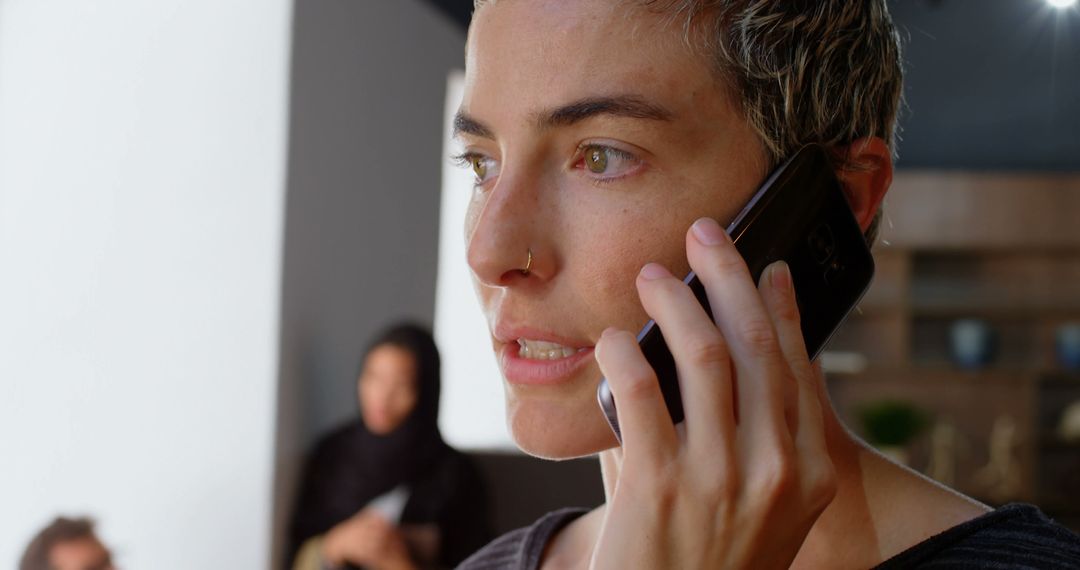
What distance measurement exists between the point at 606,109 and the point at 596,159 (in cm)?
3

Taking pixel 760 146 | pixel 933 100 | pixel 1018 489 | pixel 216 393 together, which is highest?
pixel 933 100

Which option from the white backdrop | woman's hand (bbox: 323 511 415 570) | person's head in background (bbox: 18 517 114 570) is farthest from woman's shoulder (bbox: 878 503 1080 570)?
the white backdrop

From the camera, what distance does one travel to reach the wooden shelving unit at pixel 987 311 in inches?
210

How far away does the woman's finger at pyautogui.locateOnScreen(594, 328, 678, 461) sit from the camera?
560 mm

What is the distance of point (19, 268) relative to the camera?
2.81 metres

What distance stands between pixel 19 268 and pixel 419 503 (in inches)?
48.9

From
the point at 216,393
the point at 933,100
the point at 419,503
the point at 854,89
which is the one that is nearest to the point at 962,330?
the point at 933,100

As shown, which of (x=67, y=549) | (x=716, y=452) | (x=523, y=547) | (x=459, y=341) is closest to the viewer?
(x=716, y=452)

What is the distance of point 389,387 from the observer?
3287 mm

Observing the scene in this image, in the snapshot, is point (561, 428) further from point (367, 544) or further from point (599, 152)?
point (367, 544)

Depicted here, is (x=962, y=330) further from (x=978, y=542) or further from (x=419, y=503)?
(x=978, y=542)

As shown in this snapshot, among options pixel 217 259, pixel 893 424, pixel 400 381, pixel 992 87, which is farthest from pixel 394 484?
pixel 992 87

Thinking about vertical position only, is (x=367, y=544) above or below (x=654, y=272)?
below

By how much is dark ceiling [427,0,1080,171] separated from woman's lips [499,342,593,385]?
4.88 meters
